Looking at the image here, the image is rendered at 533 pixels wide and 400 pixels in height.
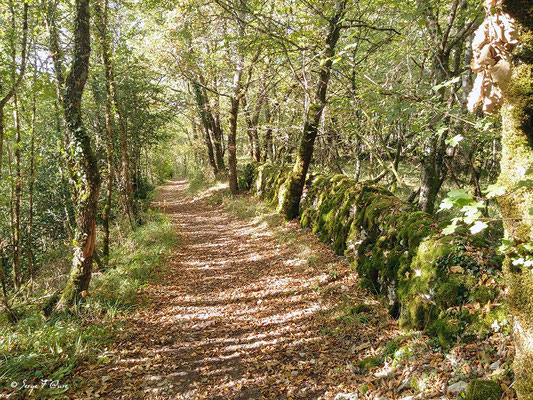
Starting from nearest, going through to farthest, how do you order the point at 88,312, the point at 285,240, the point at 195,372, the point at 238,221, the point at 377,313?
the point at 195,372 < the point at 377,313 < the point at 88,312 < the point at 285,240 < the point at 238,221

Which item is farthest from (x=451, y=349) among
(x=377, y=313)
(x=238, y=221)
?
(x=238, y=221)

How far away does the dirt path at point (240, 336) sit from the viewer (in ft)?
12.3

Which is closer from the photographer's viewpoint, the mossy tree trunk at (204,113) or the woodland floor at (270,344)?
the woodland floor at (270,344)

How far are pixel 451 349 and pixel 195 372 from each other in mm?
3293

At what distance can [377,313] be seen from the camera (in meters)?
4.51

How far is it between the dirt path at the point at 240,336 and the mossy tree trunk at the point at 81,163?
4.21 ft

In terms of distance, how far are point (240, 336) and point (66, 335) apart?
8.73ft

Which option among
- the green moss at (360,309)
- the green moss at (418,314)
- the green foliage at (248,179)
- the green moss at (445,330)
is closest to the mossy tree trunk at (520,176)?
the green moss at (445,330)

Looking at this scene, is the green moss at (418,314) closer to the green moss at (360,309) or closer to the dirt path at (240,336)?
the dirt path at (240,336)

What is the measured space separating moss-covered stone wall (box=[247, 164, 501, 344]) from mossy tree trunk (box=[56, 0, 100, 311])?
5205mm

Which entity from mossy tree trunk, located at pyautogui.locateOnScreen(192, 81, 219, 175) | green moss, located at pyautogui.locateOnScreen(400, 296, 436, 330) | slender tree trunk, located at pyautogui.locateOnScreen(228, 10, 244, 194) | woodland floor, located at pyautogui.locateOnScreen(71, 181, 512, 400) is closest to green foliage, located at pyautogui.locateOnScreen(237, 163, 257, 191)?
slender tree trunk, located at pyautogui.locateOnScreen(228, 10, 244, 194)

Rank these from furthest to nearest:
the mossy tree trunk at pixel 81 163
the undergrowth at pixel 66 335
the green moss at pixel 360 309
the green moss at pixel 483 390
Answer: the mossy tree trunk at pixel 81 163 < the green moss at pixel 360 309 < the undergrowth at pixel 66 335 < the green moss at pixel 483 390

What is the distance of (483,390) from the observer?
7.75ft

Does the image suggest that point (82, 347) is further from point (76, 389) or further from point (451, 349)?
point (451, 349)
